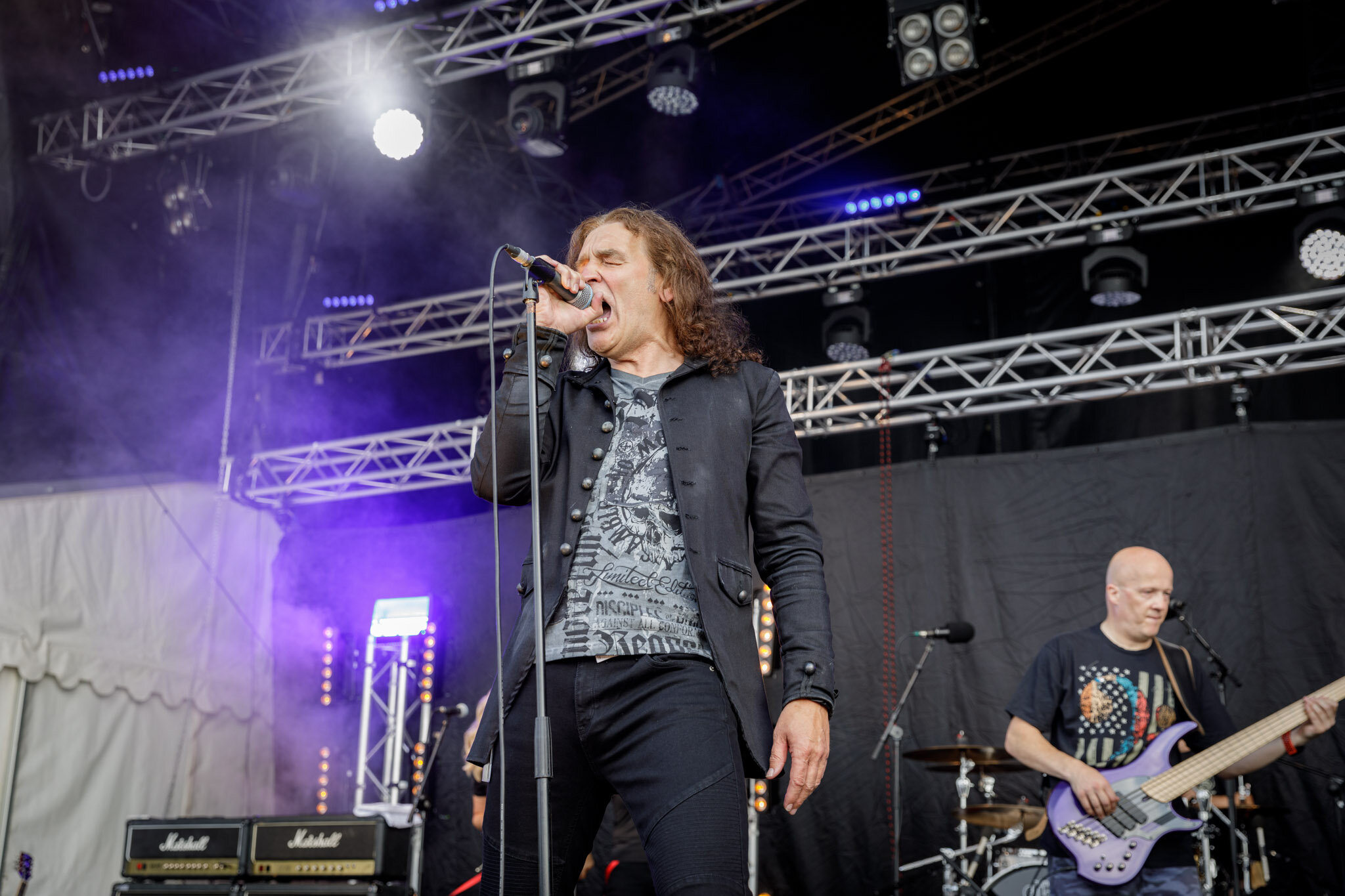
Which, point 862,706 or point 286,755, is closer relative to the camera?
point 862,706

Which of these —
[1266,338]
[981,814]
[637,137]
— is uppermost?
[637,137]

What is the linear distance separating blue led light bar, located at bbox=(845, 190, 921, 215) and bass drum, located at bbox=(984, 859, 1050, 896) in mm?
4159

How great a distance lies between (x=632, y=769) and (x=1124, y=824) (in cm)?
278

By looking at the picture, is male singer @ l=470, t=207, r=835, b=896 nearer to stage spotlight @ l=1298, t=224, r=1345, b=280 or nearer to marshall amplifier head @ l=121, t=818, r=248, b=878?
marshall amplifier head @ l=121, t=818, r=248, b=878

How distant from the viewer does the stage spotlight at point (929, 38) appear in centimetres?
616

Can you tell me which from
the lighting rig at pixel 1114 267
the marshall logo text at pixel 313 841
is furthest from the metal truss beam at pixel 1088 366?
the marshall logo text at pixel 313 841

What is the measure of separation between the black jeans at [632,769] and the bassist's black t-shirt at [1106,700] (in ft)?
9.01

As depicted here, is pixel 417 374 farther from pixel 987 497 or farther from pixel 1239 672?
pixel 1239 672

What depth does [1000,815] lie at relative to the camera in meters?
5.73

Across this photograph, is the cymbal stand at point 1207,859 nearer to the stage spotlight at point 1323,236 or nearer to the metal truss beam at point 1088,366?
the metal truss beam at point 1088,366

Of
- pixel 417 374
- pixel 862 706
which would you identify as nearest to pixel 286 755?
pixel 417 374

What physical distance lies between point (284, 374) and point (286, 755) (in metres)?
2.91

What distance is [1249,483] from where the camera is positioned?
6781 millimetres

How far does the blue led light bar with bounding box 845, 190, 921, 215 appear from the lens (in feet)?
24.9
